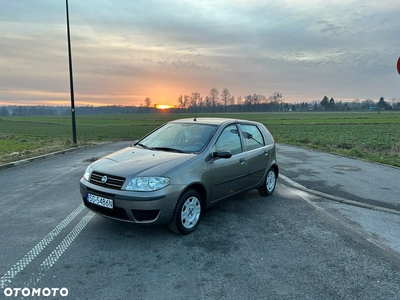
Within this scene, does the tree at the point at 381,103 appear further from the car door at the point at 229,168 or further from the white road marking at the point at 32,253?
the white road marking at the point at 32,253

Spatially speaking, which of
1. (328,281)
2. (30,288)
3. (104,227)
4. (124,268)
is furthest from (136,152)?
(328,281)

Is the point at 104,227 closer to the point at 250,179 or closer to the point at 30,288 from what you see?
the point at 30,288

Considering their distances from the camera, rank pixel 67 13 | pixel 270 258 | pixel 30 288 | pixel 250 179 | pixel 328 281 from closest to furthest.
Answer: pixel 30 288
pixel 328 281
pixel 270 258
pixel 250 179
pixel 67 13

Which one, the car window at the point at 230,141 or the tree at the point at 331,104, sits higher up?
the tree at the point at 331,104

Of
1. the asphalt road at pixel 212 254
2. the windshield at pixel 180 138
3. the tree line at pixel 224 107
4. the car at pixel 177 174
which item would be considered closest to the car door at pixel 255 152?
the car at pixel 177 174

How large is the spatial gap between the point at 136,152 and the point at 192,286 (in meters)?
2.52

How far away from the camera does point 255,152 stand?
5.74m

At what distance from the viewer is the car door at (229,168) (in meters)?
4.70

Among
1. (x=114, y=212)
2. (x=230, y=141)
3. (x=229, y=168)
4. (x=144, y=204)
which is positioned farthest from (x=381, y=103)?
(x=114, y=212)

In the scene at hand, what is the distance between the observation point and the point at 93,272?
3.20 meters

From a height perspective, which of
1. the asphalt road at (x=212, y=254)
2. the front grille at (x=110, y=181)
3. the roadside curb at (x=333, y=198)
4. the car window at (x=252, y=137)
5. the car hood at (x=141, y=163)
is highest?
the car window at (x=252, y=137)

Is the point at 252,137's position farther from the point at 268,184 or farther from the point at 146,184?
the point at 146,184

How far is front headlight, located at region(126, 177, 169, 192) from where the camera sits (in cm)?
386

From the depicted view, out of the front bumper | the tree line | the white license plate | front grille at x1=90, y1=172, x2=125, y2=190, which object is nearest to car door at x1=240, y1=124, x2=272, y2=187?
the front bumper
